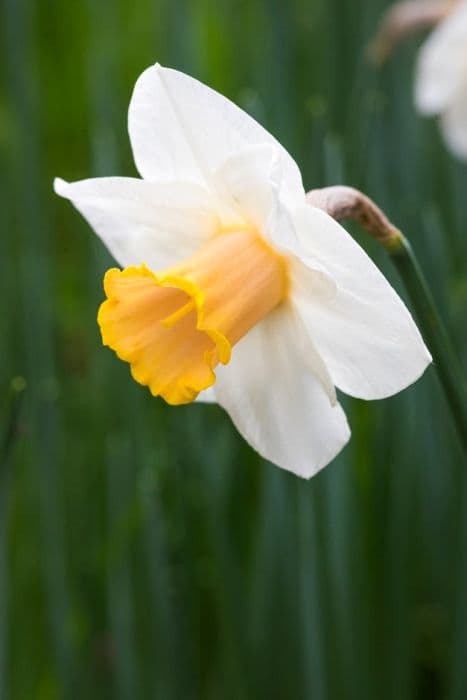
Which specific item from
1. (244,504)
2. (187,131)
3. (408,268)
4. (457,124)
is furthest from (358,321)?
(457,124)

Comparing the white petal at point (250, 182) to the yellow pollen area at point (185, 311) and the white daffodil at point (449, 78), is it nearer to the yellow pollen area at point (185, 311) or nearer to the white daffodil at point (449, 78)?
the yellow pollen area at point (185, 311)

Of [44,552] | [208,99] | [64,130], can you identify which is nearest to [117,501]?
[44,552]

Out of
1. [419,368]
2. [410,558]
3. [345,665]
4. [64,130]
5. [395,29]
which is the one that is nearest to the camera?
[419,368]

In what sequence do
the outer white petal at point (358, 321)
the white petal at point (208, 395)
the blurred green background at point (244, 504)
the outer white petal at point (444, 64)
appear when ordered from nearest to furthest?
the outer white petal at point (358, 321)
the white petal at point (208, 395)
the blurred green background at point (244, 504)
the outer white petal at point (444, 64)

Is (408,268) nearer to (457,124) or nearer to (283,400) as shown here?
(283,400)

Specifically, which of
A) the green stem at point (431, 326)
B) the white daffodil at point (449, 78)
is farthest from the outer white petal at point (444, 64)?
the green stem at point (431, 326)

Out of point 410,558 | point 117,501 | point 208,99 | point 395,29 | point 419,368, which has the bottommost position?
point 410,558

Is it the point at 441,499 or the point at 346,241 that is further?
the point at 441,499

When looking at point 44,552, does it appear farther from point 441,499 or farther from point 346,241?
point 346,241
